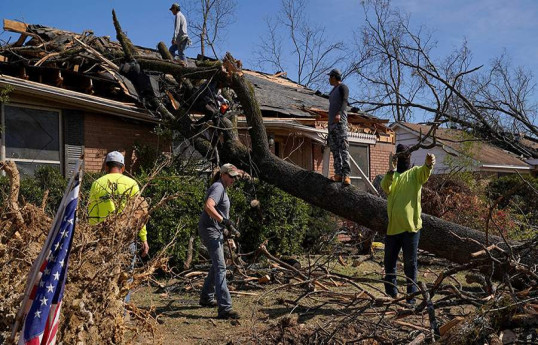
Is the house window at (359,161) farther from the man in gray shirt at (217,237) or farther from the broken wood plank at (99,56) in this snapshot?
the man in gray shirt at (217,237)

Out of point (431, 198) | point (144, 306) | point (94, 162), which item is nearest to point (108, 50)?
point (94, 162)

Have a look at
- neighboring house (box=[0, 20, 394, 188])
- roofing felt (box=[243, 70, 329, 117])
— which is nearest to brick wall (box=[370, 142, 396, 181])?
roofing felt (box=[243, 70, 329, 117])

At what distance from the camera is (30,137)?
10141mm

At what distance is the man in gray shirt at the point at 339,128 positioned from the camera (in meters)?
7.94

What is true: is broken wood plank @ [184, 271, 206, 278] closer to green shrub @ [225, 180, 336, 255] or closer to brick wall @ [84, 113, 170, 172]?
green shrub @ [225, 180, 336, 255]

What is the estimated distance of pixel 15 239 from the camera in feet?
13.9

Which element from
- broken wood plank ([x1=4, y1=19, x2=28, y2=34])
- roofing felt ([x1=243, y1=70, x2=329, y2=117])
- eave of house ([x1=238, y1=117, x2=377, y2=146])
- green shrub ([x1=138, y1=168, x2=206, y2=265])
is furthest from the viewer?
roofing felt ([x1=243, y1=70, x2=329, y2=117])

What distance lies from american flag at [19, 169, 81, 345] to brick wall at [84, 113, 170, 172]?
737 centimetres

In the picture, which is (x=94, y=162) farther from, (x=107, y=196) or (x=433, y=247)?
(x=433, y=247)

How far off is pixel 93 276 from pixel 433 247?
15.6ft

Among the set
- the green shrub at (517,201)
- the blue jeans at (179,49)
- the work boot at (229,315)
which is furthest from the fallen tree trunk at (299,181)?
the green shrub at (517,201)

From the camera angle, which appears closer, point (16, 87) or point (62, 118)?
point (16, 87)

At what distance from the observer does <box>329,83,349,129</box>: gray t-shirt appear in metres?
7.91

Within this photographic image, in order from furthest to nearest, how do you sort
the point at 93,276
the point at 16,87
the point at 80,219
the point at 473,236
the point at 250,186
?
the point at 250,186
the point at 16,87
the point at 473,236
the point at 80,219
the point at 93,276
